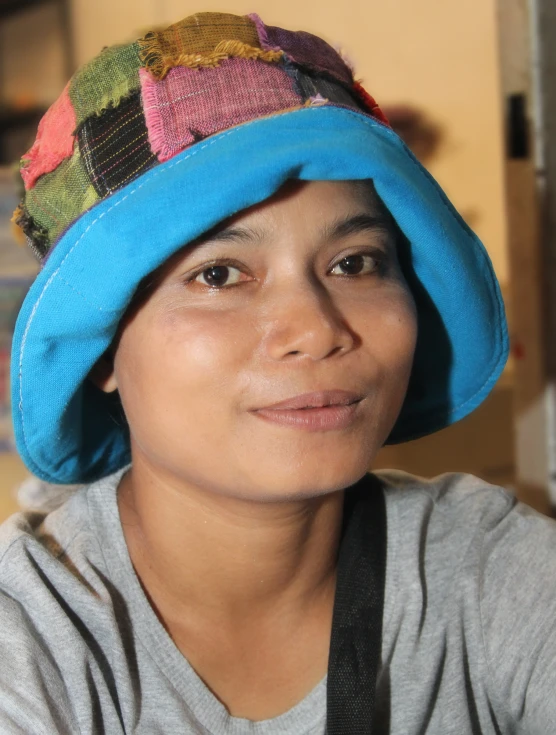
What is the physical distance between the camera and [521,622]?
0.98 meters

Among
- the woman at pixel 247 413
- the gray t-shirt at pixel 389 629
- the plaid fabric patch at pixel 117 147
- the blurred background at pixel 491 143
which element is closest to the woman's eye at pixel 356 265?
the woman at pixel 247 413

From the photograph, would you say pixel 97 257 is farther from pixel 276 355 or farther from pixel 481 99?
pixel 481 99

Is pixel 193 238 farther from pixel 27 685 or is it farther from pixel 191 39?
pixel 27 685

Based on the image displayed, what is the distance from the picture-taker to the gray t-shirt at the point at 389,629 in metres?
0.83

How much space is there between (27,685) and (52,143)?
1.76 ft

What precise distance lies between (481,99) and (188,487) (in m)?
1.23

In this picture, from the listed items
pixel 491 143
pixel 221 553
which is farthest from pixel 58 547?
pixel 491 143

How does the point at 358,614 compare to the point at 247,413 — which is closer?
the point at 247,413

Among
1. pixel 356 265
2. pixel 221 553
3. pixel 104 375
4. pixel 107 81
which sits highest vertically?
pixel 107 81

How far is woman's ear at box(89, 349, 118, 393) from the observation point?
38.6 inches

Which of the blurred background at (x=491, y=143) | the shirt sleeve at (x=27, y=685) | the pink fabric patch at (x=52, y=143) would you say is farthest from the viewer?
the blurred background at (x=491, y=143)

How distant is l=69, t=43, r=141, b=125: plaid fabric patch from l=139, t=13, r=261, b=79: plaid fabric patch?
0.6 inches

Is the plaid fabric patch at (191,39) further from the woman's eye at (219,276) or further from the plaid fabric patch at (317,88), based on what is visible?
the woman's eye at (219,276)

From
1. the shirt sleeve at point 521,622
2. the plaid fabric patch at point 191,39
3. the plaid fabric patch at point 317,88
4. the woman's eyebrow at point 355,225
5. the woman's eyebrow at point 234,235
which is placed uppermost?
the plaid fabric patch at point 191,39
